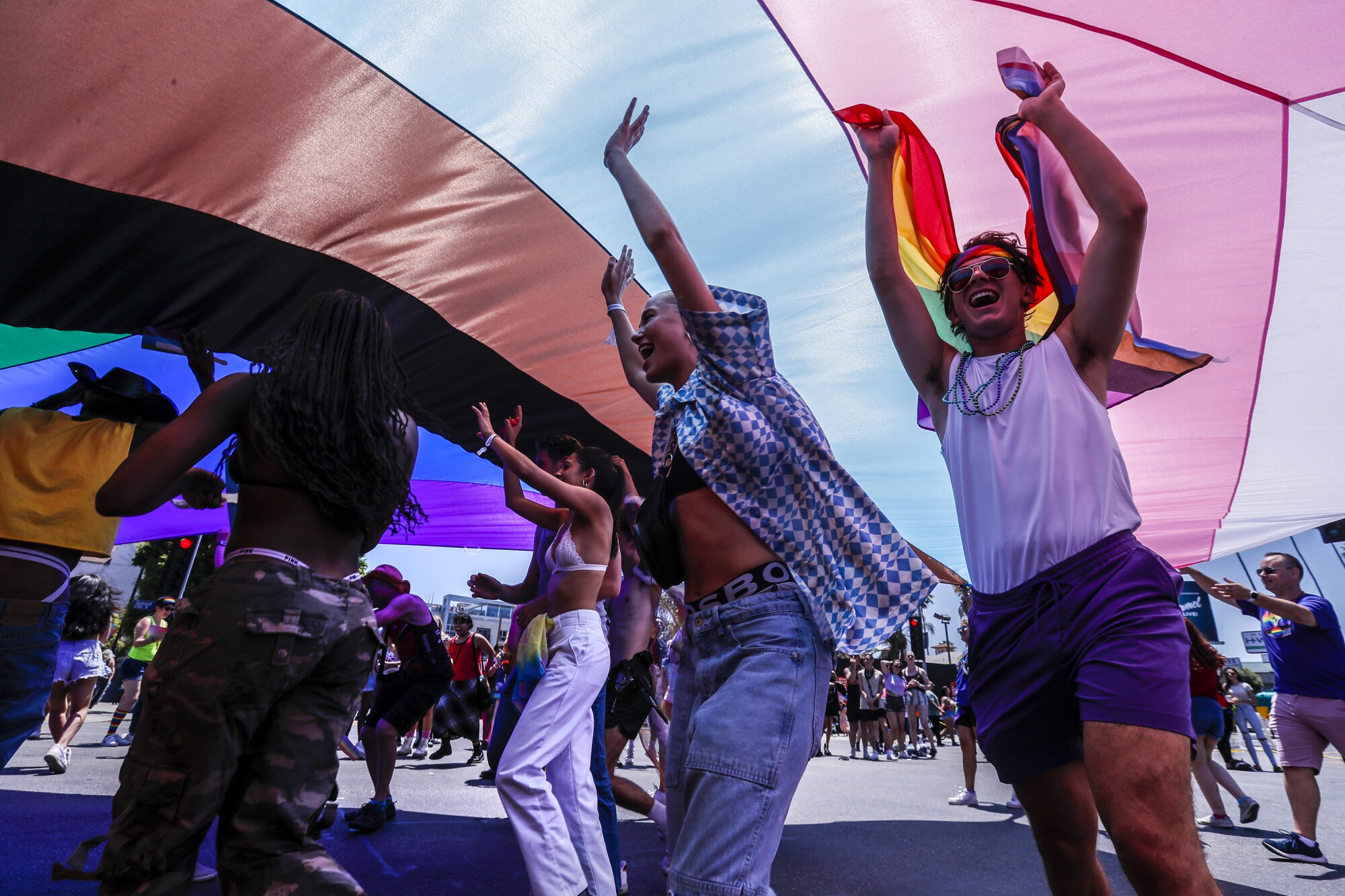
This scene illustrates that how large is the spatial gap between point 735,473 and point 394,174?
3116 mm

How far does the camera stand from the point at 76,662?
7414mm

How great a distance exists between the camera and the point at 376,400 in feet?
6.36

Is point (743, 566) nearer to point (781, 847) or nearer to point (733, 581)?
point (733, 581)

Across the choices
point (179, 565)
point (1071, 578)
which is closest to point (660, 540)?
point (1071, 578)

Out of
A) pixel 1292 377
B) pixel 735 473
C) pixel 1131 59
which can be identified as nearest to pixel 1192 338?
pixel 1292 377

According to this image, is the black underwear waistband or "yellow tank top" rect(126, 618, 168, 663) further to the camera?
"yellow tank top" rect(126, 618, 168, 663)

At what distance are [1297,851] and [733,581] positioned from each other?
505cm

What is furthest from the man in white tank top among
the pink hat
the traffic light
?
the traffic light

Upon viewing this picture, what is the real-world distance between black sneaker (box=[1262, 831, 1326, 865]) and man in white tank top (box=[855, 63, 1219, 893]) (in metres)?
4.03

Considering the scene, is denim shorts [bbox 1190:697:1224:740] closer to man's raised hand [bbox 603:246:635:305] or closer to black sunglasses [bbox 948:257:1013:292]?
black sunglasses [bbox 948:257:1013:292]

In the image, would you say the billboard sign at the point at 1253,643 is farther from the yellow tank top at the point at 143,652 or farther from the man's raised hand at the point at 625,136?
the man's raised hand at the point at 625,136

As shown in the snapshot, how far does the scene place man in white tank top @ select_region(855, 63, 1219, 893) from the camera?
1476mm

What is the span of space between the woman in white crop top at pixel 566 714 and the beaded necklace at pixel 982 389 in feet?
5.48

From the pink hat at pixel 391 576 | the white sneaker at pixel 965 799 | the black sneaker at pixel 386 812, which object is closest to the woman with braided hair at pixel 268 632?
the black sneaker at pixel 386 812
